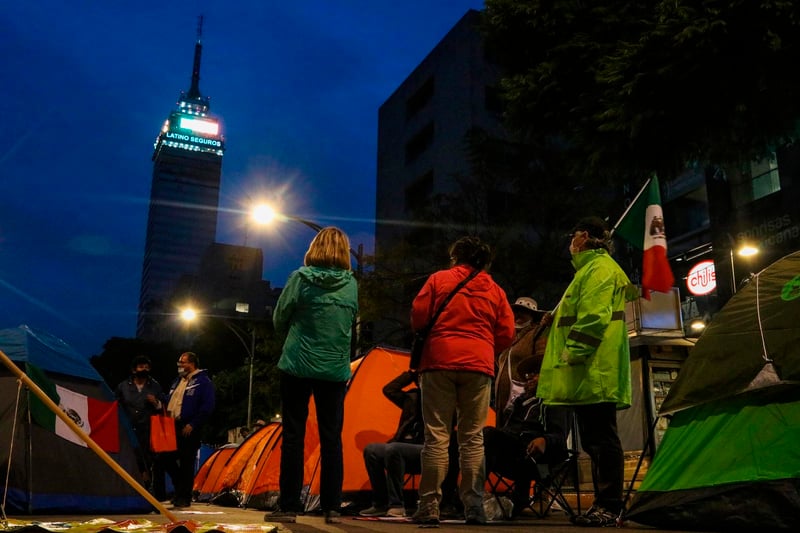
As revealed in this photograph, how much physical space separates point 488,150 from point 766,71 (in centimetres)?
1475

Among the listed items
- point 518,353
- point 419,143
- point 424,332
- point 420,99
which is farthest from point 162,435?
point 420,99

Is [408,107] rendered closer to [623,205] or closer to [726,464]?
[623,205]

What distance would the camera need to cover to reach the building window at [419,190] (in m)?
33.0

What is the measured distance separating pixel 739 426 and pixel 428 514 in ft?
6.64

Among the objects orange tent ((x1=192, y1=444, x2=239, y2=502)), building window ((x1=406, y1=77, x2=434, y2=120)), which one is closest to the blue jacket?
orange tent ((x1=192, y1=444, x2=239, y2=502))

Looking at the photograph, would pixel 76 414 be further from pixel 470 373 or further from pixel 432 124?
pixel 432 124

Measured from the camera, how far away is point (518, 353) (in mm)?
7281

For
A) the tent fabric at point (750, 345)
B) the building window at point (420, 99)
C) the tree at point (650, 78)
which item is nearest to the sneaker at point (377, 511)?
the tent fabric at point (750, 345)

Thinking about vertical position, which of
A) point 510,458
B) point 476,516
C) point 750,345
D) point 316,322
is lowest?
point 476,516

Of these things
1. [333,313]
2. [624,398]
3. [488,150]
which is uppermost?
[488,150]

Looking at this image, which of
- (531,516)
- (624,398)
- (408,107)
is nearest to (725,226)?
(531,516)

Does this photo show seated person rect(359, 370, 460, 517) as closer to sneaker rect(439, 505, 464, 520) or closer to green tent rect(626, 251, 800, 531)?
sneaker rect(439, 505, 464, 520)

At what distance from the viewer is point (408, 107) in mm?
36094

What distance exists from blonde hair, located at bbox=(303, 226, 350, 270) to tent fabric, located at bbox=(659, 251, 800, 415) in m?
2.57
